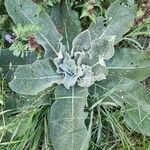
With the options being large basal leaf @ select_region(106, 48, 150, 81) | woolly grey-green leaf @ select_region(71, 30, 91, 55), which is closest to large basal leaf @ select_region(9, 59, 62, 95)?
woolly grey-green leaf @ select_region(71, 30, 91, 55)

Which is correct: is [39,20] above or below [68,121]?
above

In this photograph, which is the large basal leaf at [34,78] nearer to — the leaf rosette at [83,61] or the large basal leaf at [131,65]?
the leaf rosette at [83,61]

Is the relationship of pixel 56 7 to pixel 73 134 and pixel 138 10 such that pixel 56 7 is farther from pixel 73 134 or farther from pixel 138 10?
pixel 73 134

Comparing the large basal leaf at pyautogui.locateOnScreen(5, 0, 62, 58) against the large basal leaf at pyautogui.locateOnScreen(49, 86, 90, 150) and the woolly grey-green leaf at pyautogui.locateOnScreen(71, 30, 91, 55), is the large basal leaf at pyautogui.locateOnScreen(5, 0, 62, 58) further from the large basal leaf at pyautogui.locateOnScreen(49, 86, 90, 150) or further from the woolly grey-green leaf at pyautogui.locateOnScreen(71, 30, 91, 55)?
the large basal leaf at pyautogui.locateOnScreen(49, 86, 90, 150)

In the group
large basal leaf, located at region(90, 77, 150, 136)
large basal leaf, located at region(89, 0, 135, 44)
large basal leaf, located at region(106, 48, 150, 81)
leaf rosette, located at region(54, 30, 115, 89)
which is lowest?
large basal leaf, located at region(90, 77, 150, 136)

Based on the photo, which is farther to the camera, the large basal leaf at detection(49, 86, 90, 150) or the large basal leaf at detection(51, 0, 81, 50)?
the large basal leaf at detection(51, 0, 81, 50)

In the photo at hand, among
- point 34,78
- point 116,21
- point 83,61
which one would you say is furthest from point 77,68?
point 116,21

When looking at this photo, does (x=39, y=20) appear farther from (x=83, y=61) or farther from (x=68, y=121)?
(x=68, y=121)
